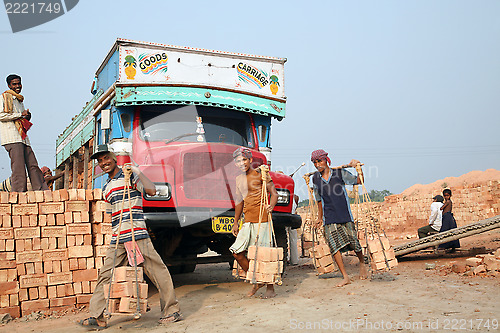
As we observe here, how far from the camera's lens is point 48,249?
5406mm

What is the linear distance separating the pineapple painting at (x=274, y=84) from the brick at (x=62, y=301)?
4.76m

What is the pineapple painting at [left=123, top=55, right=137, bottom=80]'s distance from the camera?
6.81m

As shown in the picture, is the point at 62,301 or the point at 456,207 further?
the point at 456,207

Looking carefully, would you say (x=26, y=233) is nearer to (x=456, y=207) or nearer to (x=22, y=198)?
(x=22, y=198)

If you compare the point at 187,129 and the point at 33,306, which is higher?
the point at 187,129

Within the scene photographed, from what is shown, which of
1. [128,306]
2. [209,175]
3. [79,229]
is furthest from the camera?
[209,175]

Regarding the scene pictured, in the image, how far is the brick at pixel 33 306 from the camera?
17.0ft

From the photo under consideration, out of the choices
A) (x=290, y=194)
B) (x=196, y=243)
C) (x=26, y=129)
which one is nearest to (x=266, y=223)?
(x=290, y=194)

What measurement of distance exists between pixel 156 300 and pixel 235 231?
1.46 m

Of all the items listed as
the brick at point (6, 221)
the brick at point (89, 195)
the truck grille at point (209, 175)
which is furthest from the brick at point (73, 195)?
the truck grille at point (209, 175)

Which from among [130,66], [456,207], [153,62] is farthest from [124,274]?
[456,207]

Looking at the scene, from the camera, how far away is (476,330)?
3.36 m

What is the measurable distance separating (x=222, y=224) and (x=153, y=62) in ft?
9.70

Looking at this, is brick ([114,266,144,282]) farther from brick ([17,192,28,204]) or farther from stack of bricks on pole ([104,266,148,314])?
brick ([17,192,28,204])
